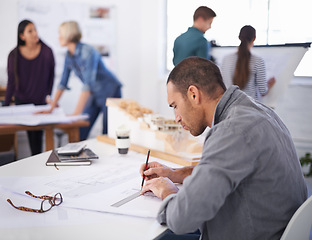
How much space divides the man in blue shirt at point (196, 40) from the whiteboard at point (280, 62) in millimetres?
725

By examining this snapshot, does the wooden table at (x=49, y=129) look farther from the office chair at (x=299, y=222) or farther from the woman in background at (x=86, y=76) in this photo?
the office chair at (x=299, y=222)

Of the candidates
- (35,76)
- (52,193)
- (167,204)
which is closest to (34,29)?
(35,76)

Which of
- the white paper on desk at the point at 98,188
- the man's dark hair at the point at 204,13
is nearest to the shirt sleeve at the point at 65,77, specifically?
the man's dark hair at the point at 204,13

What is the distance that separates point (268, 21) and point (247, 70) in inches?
35.3

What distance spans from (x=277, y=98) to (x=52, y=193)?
249cm

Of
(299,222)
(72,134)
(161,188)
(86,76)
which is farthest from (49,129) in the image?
(299,222)

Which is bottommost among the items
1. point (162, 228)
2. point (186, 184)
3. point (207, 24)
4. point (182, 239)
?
point (182, 239)

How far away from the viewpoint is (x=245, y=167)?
3.18ft

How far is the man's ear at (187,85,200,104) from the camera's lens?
48.0 inches

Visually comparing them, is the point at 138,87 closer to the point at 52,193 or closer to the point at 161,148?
the point at 161,148

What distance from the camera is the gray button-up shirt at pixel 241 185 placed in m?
0.95

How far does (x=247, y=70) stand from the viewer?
3.03 m

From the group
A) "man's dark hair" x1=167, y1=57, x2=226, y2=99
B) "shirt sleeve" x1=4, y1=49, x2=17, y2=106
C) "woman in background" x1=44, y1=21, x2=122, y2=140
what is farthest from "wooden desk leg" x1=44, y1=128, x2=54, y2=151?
"man's dark hair" x1=167, y1=57, x2=226, y2=99

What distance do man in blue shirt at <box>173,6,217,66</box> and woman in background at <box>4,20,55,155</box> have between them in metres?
1.61
